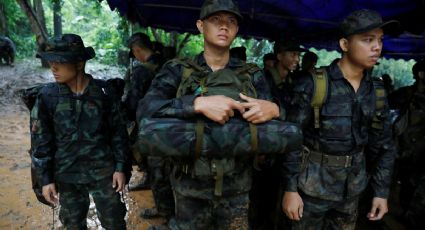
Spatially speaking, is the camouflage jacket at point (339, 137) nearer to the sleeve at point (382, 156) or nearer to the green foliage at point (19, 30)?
the sleeve at point (382, 156)

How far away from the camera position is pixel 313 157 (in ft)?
8.75

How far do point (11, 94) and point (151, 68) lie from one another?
902 centimetres

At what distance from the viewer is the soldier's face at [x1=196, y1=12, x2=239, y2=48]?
2.33 m

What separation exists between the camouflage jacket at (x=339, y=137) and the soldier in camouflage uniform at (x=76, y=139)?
67.0 inches

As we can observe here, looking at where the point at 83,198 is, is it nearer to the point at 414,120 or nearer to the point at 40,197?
the point at 40,197

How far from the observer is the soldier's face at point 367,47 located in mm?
2459

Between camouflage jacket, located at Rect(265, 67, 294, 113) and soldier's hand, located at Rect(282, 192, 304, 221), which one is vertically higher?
camouflage jacket, located at Rect(265, 67, 294, 113)

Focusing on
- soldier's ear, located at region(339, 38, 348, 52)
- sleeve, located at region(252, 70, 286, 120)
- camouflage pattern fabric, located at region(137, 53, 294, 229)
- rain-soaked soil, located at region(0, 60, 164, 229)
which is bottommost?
A: rain-soaked soil, located at region(0, 60, 164, 229)

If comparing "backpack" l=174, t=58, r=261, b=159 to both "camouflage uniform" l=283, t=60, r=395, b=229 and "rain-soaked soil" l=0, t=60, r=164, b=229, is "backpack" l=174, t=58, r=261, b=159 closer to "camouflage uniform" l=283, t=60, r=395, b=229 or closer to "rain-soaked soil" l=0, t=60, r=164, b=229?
"camouflage uniform" l=283, t=60, r=395, b=229

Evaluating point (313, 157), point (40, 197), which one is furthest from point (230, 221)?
point (40, 197)

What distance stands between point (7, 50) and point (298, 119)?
1546cm

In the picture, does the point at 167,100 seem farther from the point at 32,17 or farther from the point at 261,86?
the point at 32,17

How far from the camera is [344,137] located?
258cm

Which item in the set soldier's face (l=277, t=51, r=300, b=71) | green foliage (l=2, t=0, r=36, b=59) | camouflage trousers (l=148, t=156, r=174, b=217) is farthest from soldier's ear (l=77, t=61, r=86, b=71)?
green foliage (l=2, t=0, r=36, b=59)
